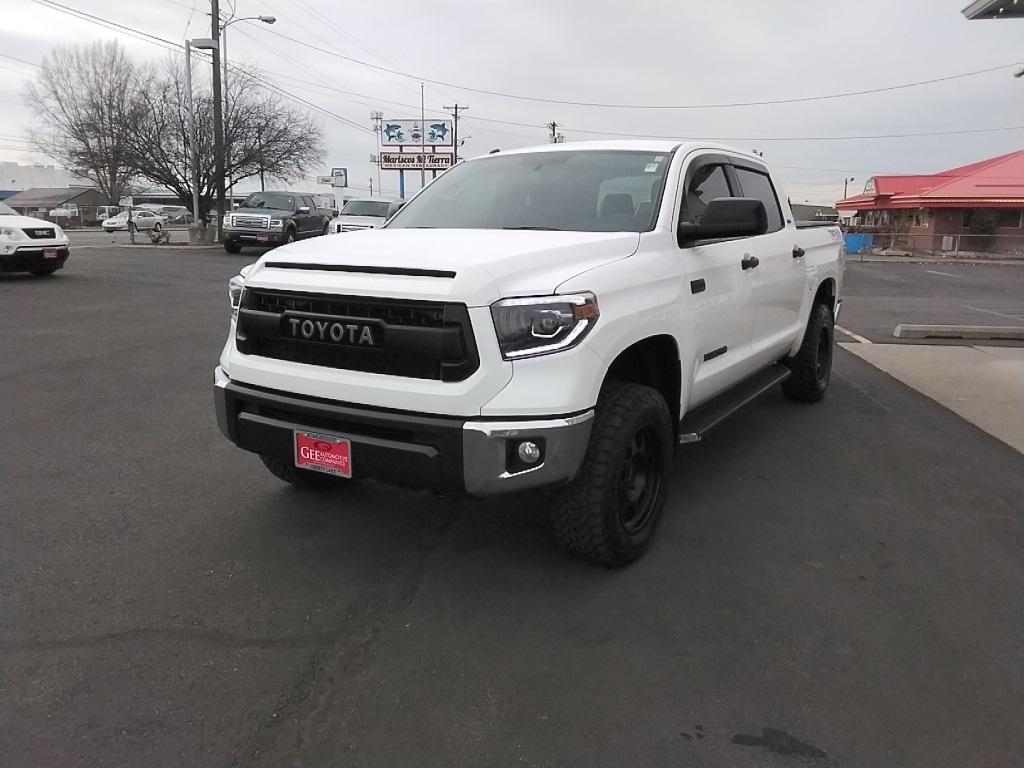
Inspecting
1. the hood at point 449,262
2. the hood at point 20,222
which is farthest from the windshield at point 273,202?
the hood at point 449,262

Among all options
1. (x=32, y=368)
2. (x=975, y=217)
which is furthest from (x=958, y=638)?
(x=975, y=217)

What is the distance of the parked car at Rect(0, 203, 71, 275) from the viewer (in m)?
14.4

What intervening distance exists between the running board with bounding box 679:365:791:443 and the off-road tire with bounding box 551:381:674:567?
0.38 metres

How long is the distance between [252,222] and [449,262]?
22248 millimetres

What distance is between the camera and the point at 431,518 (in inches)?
165

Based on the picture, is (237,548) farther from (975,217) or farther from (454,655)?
(975,217)

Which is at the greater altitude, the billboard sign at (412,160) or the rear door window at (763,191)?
the billboard sign at (412,160)

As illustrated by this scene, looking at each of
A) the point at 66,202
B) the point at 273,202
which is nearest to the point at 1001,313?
the point at 273,202

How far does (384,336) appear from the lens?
10.3ft

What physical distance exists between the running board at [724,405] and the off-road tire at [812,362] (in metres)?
0.78

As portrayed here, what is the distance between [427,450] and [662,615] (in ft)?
3.84

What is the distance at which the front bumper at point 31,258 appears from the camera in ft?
47.6

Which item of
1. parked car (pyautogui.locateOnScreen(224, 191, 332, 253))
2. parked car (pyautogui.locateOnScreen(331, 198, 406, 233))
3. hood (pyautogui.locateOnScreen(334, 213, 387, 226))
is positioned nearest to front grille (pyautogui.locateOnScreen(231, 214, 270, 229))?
parked car (pyautogui.locateOnScreen(224, 191, 332, 253))

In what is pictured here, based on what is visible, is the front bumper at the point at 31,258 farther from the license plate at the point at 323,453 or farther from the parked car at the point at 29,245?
the license plate at the point at 323,453
